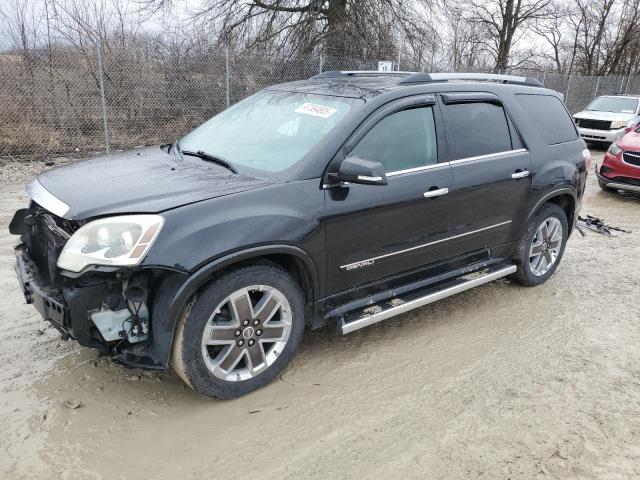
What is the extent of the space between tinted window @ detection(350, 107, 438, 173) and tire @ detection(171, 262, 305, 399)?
1029 mm

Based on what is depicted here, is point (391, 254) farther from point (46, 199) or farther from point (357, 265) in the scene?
point (46, 199)

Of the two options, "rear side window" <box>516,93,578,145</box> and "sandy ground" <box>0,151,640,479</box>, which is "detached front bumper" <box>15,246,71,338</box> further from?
"rear side window" <box>516,93,578,145</box>

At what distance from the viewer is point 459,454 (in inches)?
108

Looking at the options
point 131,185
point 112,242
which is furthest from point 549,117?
point 112,242

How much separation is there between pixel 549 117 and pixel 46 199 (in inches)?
166

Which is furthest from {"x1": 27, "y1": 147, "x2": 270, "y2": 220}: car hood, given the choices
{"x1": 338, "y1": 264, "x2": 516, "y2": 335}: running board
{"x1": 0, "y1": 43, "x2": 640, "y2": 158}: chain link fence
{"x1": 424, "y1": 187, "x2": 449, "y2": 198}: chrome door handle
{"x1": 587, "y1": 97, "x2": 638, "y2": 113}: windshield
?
{"x1": 587, "y1": 97, "x2": 638, "y2": 113}: windshield

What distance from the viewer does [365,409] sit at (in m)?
3.08

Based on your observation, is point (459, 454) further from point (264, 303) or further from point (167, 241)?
point (167, 241)

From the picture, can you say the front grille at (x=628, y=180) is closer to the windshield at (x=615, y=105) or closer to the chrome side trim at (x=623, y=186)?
the chrome side trim at (x=623, y=186)

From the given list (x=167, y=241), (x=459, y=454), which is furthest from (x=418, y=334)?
(x=167, y=241)

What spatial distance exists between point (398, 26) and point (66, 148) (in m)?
10.5

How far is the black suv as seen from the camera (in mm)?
2691

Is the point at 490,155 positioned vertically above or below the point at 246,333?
above

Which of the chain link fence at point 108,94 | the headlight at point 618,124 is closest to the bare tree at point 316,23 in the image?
the chain link fence at point 108,94
